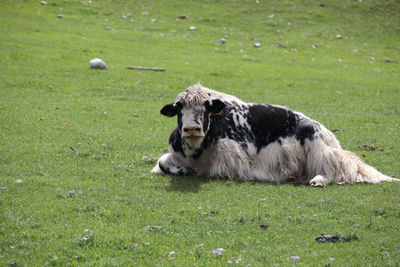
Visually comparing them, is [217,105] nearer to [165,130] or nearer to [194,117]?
[194,117]

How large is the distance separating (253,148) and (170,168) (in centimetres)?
158

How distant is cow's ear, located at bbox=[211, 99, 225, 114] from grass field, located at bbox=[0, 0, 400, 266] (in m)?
1.27

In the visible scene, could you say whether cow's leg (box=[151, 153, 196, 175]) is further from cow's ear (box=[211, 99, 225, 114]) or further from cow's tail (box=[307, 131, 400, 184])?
cow's tail (box=[307, 131, 400, 184])

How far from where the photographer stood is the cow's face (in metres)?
8.52

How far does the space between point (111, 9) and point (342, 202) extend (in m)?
29.0

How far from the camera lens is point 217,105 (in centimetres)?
915

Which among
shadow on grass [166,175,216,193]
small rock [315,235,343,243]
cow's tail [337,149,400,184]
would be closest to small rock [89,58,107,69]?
shadow on grass [166,175,216,193]

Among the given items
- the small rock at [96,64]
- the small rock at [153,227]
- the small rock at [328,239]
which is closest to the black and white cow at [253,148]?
the small rock at [153,227]

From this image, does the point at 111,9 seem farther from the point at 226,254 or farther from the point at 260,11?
the point at 226,254

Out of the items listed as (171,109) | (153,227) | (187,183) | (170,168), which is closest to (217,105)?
(171,109)

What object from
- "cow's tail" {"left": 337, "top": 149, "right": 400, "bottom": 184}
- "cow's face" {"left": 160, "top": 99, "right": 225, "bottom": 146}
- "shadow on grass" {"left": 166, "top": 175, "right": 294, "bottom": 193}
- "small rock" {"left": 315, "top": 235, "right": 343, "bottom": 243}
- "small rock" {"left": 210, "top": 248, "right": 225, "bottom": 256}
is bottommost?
"shadow on grass" {"left": 166, "top": 175, "right": 294, "bottom": 193}

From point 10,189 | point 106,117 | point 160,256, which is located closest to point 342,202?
point 160,256

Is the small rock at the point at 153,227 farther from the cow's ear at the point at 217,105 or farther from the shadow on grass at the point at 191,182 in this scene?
the cow's ear at the point at 217,105

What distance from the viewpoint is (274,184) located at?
29.6 feet
